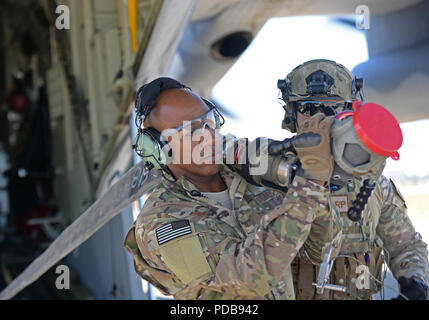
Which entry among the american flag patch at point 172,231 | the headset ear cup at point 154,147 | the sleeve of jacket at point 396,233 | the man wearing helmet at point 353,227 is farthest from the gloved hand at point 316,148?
the sleeve of jacket at point 396,233

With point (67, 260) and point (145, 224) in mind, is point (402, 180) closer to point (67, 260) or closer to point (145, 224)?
point (145, 224)

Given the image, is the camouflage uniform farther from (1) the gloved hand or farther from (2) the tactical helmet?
(1) the gloved hand

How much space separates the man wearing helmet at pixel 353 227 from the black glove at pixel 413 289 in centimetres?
5

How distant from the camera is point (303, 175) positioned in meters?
1.16

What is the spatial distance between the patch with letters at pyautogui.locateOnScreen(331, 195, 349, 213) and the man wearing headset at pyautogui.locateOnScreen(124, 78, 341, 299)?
0.27 m

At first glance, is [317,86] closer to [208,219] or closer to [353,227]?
[353,227]

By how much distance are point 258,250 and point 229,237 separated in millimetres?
156

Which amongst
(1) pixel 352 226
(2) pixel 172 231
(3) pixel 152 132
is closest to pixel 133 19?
(3) pixel 152 132

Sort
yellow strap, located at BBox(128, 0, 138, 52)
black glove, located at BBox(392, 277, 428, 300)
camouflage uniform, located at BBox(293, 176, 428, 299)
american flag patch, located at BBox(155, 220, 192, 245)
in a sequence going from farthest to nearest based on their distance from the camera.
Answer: yellow strap, located at BBox(128, 0, 138, 52)
camouflage uniform, located at BBox(293, 176, 428, 299)
black glove, located at BBox(392, 277, 428, 300)
american flag patch, located at BBox(155, 220, 192, 245)

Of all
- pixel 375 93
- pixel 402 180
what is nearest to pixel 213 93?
pixel 375 93

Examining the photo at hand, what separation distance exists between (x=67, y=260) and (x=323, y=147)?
5024 millimetres

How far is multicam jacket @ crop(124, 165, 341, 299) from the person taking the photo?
3.81 ft

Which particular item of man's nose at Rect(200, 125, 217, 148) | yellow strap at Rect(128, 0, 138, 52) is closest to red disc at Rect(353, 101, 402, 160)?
man's nose at Rect(200, 125, 217, 148)

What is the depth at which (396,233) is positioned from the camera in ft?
5.73
